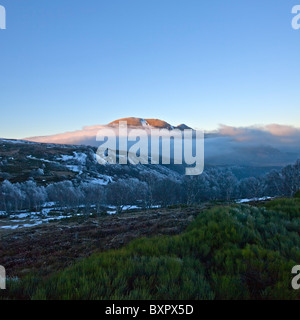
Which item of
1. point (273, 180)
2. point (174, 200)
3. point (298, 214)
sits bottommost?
point (174, 200)

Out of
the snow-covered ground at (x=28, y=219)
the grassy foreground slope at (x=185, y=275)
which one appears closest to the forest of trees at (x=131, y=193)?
the snow-covered ground at (x=28, y=219)

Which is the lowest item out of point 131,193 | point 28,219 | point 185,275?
point 28,219

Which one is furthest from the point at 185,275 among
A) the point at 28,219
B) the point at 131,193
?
the point at 131,193

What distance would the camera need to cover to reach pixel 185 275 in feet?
13.1

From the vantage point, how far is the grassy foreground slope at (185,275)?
350 cm

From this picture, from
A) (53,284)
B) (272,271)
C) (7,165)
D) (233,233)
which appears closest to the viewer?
(53,284)

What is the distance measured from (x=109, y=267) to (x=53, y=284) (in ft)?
3.36

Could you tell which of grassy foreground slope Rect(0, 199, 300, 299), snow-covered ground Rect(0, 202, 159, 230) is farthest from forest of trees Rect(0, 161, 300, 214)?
grassy foreground slope Rect(0, 199, 300, 299)

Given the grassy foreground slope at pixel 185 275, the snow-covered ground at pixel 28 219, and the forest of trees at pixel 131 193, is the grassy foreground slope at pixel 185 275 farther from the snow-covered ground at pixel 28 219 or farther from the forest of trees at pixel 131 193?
the forest of trees at pixel 131 193

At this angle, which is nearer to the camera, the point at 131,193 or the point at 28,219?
the point at 28,219

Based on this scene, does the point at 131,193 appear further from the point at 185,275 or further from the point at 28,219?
the point at 185,275
